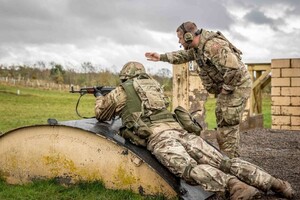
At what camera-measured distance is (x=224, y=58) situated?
5.71 meters

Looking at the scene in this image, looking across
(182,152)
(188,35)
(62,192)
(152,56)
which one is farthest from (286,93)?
(62,192)

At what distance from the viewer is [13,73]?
3469 cm

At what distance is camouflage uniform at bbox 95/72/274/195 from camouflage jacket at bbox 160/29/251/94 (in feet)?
3.55

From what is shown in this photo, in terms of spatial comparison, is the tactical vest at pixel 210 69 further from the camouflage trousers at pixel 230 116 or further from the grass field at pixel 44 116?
the grass field at pixel 44 116

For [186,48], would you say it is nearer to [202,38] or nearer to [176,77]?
[202,38]

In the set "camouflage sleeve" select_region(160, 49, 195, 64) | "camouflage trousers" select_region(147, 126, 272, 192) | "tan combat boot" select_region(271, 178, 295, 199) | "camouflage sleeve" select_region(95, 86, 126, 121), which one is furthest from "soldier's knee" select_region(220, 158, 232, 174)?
"camouflage sleeve" select_region(160, 49, 195, 64)

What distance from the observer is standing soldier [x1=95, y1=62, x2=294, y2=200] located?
173 inches

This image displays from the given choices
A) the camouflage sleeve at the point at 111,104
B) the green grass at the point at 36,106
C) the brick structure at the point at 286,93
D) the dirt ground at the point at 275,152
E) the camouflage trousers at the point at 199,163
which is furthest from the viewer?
the green grass at the point at 36,106

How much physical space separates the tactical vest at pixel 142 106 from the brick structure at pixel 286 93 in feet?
31.6

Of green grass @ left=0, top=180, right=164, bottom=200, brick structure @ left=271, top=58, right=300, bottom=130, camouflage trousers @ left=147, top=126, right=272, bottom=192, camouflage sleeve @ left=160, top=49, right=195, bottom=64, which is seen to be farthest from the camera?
brick structure @ left=271, top=58, right=300, bottom=130

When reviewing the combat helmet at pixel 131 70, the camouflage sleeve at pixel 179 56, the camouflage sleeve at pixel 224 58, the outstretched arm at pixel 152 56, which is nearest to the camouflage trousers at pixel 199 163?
the combat helmet at pixel 131 70

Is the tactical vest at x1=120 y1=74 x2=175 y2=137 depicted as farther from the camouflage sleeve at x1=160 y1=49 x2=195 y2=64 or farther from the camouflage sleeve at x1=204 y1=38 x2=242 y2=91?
the camouflage sleeve at x1=160 y1=49 x2=195 y2=64

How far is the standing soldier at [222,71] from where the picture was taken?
227 inches

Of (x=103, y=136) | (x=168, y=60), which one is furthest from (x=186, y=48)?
(x=103, y=136)
